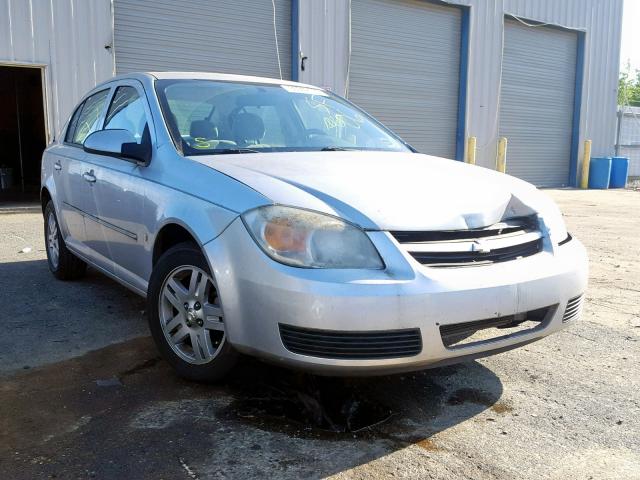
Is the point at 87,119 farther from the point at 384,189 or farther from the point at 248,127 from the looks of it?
the point at 384,189

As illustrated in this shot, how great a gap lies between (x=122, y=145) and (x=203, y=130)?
45 centimetres

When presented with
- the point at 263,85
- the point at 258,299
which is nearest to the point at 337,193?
the point at 258,299

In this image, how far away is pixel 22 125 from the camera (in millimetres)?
A: 17375

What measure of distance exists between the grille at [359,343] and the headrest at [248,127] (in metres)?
1.51

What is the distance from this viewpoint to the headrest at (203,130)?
3.49 metres

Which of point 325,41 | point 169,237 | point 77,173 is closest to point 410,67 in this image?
point 325,41

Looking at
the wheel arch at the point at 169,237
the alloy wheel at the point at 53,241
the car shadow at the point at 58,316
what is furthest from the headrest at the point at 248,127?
the alloy wheel at the point at 53,241

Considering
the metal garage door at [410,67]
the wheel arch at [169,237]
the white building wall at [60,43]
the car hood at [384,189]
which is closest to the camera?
the car hood at [384,189]

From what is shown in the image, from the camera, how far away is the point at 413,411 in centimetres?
283

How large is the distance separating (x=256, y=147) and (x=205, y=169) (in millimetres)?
602

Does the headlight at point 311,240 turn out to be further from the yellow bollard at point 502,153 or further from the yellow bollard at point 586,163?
the yellow bollard at point 586,163

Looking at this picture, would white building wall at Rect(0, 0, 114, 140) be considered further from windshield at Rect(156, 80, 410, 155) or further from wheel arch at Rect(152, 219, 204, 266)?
wheel arch at Rect(152, 219, 204, 266)

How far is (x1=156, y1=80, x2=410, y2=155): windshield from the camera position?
3518 mm

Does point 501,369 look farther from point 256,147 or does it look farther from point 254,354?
point 256,147
